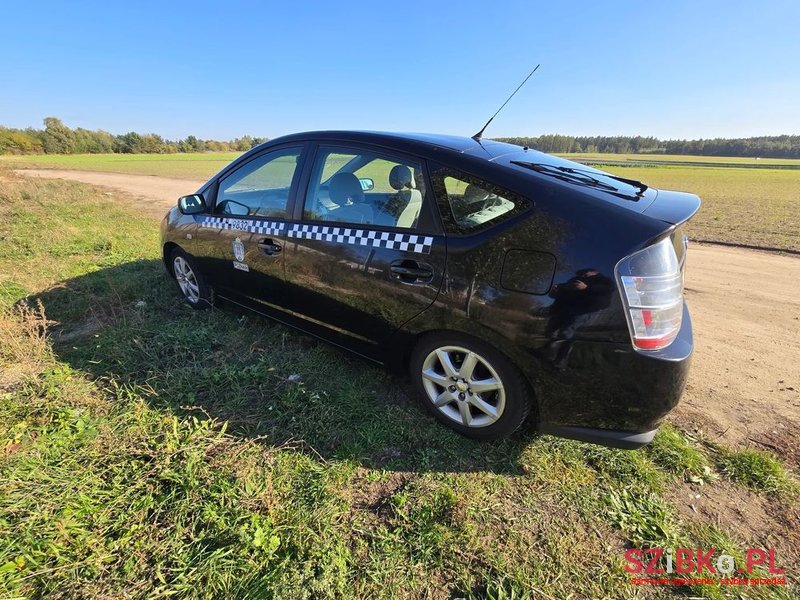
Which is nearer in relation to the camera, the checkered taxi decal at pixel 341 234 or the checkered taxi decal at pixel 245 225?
the checkered taxi decal at pixel 341 234

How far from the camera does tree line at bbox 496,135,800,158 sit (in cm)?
7112

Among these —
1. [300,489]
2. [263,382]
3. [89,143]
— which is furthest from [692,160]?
[89,143]

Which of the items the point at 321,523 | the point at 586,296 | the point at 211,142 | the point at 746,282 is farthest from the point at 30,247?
the point at 211,142

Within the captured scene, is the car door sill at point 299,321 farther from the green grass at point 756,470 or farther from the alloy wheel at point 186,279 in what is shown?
the green grass at point 756,470

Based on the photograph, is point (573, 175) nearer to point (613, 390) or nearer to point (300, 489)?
point (613, 390)

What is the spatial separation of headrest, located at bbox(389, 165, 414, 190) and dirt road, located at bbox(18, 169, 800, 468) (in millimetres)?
2351

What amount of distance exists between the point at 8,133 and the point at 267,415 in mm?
82240

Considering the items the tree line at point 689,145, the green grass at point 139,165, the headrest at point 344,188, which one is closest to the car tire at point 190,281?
the headrest at point 344,188

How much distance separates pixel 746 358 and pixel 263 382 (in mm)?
3947

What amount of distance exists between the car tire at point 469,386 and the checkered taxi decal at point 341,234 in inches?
21.6

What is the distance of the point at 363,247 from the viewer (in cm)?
248

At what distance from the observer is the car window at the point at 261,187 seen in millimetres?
3033

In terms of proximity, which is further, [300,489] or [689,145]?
[689,145]

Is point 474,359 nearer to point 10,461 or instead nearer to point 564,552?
point 564,552
